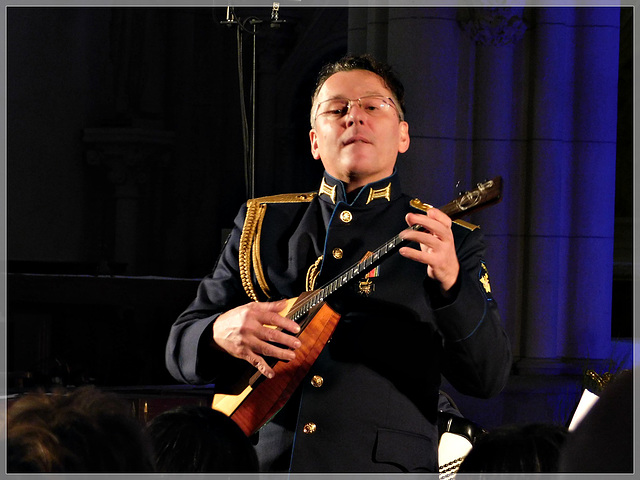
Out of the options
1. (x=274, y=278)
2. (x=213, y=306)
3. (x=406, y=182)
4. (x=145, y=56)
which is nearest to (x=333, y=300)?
(x=274, y=278)

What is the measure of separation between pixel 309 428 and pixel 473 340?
438 mm

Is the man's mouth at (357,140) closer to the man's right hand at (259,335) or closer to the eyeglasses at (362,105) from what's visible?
the eyeglasses at (362,105)

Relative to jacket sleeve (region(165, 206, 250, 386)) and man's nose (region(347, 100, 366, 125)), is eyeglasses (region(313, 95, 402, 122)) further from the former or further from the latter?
jacket sleeve (region(165, 206, 250, 386))

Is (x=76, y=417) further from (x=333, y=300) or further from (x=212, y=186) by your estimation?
(x=212, y=186)

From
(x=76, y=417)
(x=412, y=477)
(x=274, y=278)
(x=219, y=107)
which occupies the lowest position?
(x=412, y=477)

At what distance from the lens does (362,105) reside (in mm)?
2436

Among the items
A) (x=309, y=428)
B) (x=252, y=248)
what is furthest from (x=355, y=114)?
(x=309, y=428)

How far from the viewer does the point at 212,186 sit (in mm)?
11891

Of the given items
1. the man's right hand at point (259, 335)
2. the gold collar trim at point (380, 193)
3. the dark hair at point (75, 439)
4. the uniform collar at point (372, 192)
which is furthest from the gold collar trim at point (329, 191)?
the dark hair at point (75, 439)

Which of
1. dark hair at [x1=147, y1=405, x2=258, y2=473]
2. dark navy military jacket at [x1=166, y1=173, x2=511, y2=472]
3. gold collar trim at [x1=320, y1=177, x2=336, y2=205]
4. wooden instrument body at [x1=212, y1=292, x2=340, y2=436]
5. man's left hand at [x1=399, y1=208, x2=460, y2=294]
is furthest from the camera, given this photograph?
gold collar trim at [x1=320, y1=177, x2=336, y2=205]

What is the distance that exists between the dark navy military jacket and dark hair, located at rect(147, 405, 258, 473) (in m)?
0.71

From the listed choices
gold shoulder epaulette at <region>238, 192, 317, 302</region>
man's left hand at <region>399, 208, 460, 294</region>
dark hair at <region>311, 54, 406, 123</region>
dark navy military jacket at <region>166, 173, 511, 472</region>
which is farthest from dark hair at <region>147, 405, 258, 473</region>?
dark hair at <region>311, 54, 406, 123</region>

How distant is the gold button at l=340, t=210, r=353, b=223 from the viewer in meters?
2.49

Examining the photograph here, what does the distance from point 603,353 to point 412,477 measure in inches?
133
